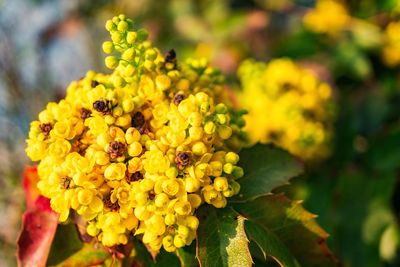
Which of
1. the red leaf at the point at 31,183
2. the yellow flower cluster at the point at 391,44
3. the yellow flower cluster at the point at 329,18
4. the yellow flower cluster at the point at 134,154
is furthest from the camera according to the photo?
the yellow flower cluster at the point at 329,18

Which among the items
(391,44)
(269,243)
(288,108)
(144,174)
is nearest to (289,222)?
(269,243)

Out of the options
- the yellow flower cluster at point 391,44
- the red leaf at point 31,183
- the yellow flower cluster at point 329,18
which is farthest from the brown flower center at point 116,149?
the yellow flower cluster at point 329,18

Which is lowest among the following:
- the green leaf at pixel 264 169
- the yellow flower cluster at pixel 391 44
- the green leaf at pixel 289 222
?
the yellow flower cluster at pixel 391 44

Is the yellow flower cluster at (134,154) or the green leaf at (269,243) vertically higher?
the yellow flower cluster at (134,154)

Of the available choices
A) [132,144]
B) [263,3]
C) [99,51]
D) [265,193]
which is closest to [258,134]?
[265,193]

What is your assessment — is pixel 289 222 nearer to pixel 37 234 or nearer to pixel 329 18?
pixel 37 234

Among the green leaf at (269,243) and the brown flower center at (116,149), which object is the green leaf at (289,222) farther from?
the brown flower center at (116,149)

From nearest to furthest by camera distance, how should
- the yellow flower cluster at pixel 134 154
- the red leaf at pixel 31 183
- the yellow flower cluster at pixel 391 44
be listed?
the yellow flower cluster at pixel 134 154, the red leaf at pixel 31 183, the yellow flower cluster at pixel 391 44
